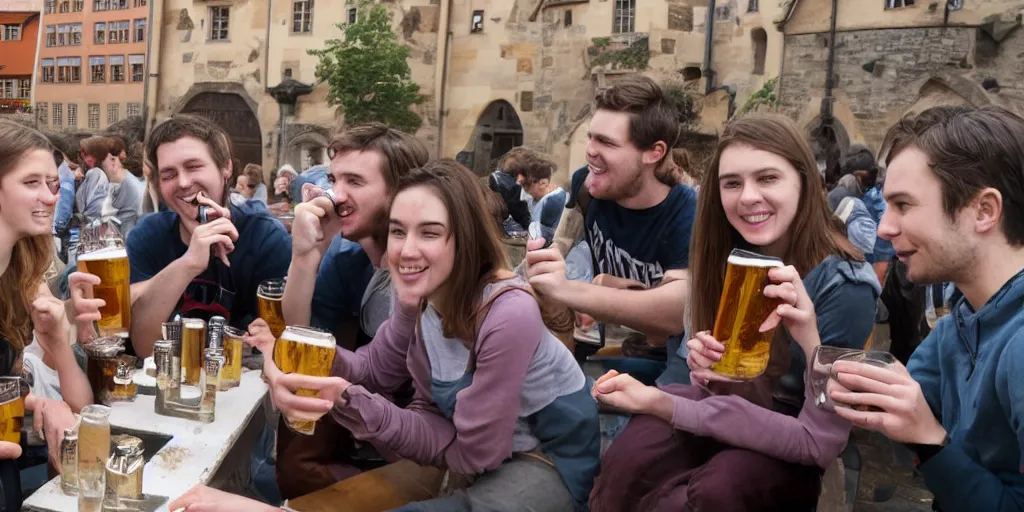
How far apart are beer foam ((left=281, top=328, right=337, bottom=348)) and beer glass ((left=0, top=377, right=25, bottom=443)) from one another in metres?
0.53

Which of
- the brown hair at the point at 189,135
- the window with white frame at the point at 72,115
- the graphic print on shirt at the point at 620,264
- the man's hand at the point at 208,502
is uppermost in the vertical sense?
the window with white frame at the point at 72,115

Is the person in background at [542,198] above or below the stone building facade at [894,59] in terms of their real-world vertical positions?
below

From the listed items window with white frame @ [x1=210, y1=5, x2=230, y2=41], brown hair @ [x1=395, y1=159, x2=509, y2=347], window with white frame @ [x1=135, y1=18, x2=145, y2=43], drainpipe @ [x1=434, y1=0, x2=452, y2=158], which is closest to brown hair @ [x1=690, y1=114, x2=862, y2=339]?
brown hair @ [x1=395, y1=159, x2=509, y2=347]

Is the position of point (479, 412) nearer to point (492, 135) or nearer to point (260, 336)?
point (260, 336)

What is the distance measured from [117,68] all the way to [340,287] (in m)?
9.23

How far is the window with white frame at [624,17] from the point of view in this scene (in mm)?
15883

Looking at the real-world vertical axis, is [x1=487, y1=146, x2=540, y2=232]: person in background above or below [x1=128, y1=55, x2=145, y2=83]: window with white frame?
below

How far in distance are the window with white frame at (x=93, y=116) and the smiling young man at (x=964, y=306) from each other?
383 inches

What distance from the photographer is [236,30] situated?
16172 mm

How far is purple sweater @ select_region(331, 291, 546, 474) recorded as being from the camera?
196 cm

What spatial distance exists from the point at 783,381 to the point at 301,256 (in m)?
1.33

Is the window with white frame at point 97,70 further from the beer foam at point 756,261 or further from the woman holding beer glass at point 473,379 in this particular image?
the beer foam at point 756,261

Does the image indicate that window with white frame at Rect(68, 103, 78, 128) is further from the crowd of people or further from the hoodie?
the hoodie

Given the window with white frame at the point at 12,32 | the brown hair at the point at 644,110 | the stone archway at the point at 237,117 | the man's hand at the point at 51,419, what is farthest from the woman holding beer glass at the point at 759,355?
the stone archway at the point at 237,117
